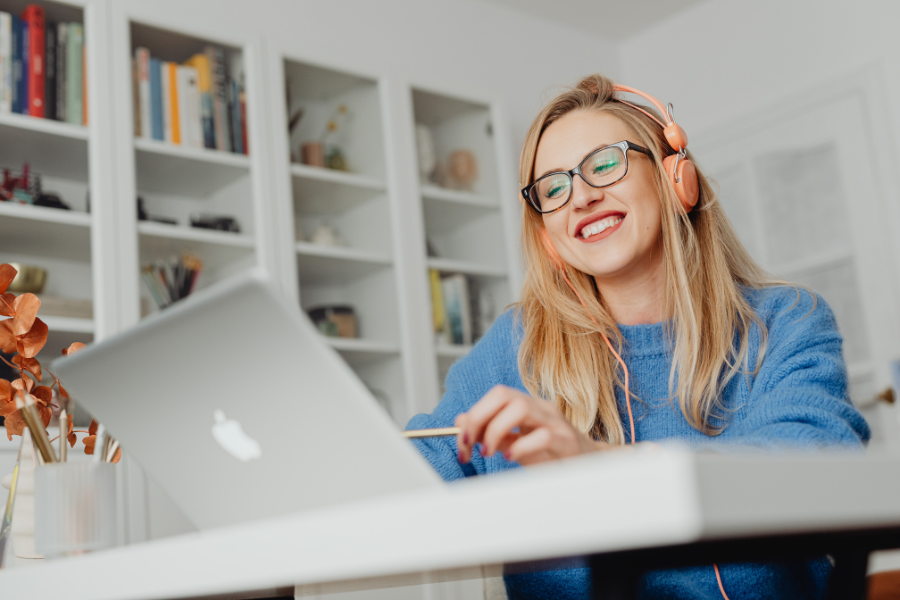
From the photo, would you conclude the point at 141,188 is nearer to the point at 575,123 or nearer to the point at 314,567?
the point at 575,123

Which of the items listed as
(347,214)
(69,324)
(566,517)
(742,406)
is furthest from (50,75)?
(566,517)

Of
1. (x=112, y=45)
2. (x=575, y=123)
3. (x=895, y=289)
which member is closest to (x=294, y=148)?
(x=112, y=45)

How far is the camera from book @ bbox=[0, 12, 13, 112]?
87.7 inches

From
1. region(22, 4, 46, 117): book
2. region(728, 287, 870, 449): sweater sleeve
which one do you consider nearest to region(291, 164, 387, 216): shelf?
region(22, 4, 46, 117): book

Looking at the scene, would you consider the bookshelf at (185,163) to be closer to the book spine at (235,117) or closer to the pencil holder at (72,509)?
the book spine at (235,117)

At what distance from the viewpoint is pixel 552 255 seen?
1.51 m

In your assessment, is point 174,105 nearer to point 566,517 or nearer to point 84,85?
point 84,85

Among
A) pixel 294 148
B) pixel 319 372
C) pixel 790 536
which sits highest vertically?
pixel 294 148

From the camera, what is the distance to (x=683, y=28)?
3.83m

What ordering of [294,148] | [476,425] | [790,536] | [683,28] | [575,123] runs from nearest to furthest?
[790,536]
[476,425]
[575,123]
[294,148]
[683,28]

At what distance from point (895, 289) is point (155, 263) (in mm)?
2478

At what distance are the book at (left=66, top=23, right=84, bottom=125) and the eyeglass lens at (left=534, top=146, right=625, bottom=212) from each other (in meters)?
1.49

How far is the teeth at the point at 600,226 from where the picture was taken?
1412 millimetres

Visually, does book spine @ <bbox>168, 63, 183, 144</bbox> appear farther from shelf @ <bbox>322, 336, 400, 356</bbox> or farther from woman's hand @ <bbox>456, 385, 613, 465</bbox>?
woman's hand @ <bbox>456, 385, 613, 465</bbox>
